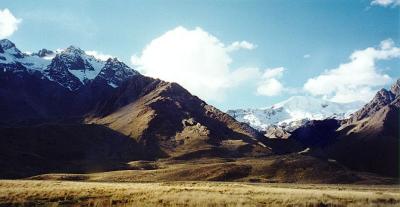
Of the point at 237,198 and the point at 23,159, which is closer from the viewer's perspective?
the point at 237,198

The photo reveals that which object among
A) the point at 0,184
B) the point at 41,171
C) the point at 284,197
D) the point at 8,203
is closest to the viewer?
the point at 8,203

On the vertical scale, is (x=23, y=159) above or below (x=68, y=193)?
above

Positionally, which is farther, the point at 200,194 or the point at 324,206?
the point at 200,194

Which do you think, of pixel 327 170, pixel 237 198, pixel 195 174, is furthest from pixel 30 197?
pixel 327 170

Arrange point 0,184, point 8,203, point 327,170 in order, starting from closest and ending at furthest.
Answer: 1. point 8,203
2. point 0,184
3. point 327,170

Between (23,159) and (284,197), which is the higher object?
(23,159)

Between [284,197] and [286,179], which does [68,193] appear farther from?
[286,179]

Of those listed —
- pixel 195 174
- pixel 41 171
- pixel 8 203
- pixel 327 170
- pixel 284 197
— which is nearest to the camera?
pixel 8 203

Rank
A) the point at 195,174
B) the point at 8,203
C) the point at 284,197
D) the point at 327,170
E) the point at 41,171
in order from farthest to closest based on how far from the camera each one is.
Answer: the point at 41,171
the point at 327,170
the point at 195,174
the point at 284,197
the point at 8,203

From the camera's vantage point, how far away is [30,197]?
42.9 meters

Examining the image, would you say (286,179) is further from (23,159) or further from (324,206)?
(324,206)

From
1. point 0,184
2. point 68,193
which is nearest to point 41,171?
point 0,184

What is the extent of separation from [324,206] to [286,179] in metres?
117

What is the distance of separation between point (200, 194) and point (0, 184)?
887 inches
